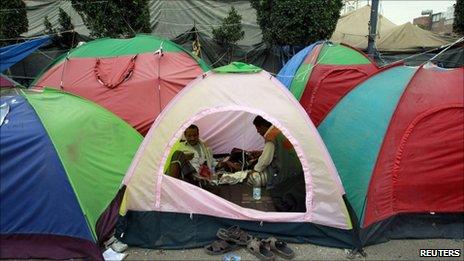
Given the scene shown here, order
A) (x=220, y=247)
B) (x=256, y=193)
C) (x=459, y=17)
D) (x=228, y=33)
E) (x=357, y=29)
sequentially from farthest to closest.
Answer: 1. (x=357, y=29)
2. (x=228, y=33)
3. (x=459, y=17)
4. (x=256, y=193)
5. (x=220, y=247)

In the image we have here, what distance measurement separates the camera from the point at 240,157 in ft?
18.6

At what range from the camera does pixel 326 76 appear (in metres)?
6.18

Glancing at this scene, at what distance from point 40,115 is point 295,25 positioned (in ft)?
25.0

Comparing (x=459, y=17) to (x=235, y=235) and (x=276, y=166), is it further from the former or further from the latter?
(x=235, y=235)

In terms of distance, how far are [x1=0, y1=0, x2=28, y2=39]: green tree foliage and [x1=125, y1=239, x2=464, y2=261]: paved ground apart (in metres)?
9.27

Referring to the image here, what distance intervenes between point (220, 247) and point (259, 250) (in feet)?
1.20

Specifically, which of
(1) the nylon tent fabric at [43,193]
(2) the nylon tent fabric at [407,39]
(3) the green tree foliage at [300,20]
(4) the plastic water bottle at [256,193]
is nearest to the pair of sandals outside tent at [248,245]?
(4) the plastic water bottle at [256,193]

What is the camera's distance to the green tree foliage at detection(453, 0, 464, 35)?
1036 centimetres

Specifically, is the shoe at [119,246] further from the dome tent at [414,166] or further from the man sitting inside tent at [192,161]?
the dome tent at [414,166]

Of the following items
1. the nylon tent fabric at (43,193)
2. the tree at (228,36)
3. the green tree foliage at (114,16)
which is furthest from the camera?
the tree at (228,36)

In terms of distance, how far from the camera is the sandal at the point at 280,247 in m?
3.47

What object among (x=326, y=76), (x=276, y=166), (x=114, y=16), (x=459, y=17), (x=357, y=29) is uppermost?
(x=114, y=16)

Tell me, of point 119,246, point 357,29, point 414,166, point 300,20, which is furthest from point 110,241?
point 357,29

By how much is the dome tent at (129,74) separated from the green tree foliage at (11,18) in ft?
15.7
